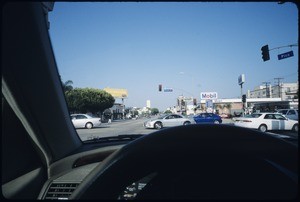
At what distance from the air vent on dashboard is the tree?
50675 millimetres

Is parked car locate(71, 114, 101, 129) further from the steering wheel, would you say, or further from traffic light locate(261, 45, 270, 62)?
the steering wheel

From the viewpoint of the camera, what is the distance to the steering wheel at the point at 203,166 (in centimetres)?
161

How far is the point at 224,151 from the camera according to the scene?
5.65ft

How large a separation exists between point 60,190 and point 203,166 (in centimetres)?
156

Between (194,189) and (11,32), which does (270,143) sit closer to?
(194,189)

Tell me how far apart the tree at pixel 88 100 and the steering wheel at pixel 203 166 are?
51763 mm

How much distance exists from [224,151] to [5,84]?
200cm

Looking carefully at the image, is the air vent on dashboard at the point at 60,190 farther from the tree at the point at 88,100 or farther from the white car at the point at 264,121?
the tree at the point at 88,100

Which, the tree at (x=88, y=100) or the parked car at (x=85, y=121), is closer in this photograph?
the parked car at (x=85, y=121)

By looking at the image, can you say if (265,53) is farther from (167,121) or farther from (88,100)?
(88,100)

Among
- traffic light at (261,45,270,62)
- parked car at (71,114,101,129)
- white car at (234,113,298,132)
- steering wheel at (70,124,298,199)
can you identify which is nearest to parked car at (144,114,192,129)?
parked car at (71,114,101,129)

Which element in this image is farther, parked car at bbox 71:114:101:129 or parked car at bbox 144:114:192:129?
parked car at bbox 71:114:101:129

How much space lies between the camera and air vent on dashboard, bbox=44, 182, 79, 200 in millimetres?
2537

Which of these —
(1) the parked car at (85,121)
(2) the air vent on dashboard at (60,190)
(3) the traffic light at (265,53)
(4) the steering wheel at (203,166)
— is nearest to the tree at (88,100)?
(1) the parked car at (85,121)
